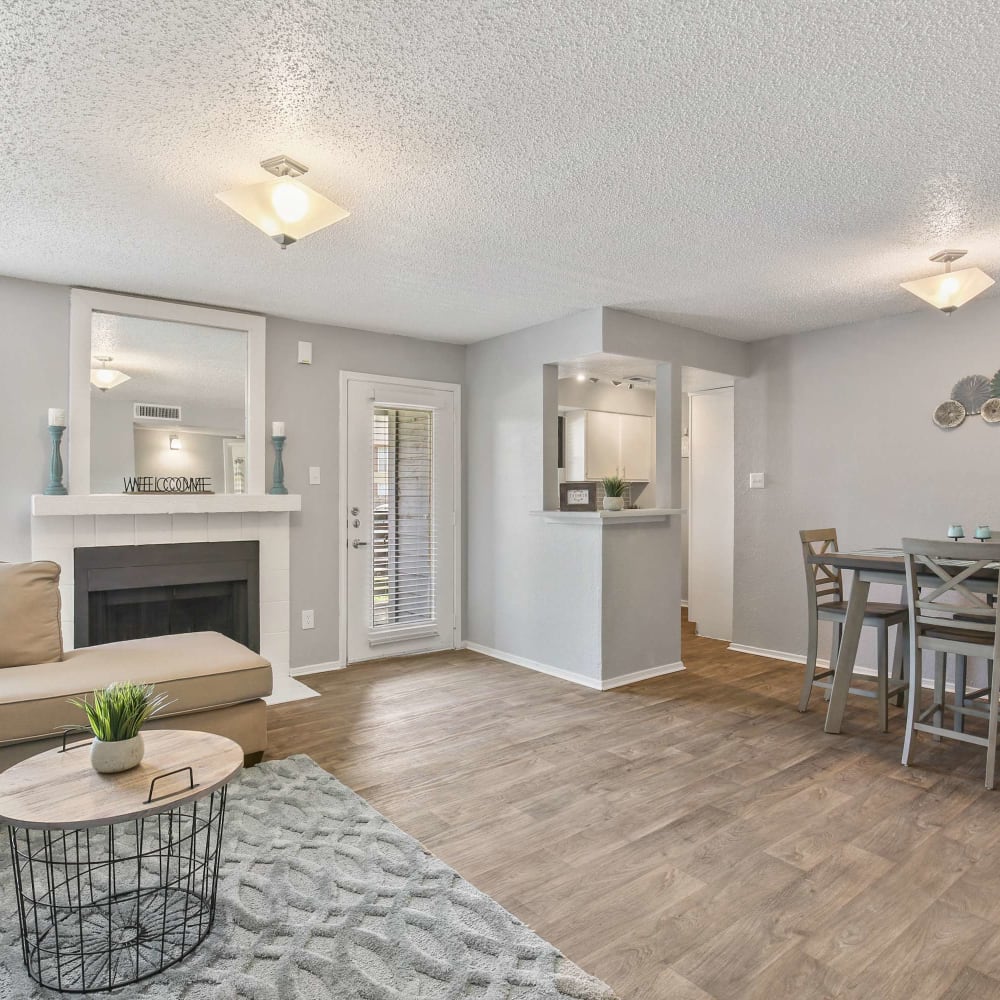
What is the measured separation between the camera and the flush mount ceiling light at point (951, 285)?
328cm

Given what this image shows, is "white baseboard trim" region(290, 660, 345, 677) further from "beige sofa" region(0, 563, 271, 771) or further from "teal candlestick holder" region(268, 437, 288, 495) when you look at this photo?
"beige sofa" region(0, 563, 271, 771)

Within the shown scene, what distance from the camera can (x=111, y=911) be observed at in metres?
1.89

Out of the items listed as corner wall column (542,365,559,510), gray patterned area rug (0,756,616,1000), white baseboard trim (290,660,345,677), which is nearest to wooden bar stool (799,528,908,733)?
corner wall column (542,365,559,510)

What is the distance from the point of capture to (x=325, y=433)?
4.78m

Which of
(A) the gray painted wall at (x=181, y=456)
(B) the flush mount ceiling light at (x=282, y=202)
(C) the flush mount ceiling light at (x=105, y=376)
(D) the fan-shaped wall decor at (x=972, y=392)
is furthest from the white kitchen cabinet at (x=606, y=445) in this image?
A: (B) the flush mount ceiling light at (x=282, y=202)

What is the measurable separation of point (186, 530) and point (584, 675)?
2.59 metres

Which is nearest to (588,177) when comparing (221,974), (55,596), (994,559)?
(994,559)

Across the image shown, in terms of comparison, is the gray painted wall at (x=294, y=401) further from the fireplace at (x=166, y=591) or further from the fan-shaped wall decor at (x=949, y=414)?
the fan-shaped wall decor at (x=949, y=414)

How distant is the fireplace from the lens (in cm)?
391

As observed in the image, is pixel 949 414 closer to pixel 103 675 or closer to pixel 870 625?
pixel 870 625

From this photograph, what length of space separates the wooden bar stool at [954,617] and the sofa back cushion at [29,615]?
3757 mm

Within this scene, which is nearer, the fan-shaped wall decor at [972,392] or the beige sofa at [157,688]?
the beige sofa at [157,688]

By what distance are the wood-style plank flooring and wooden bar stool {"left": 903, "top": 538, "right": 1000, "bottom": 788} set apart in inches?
8.4

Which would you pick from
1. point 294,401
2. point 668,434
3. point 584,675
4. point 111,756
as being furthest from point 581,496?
point 111,756
